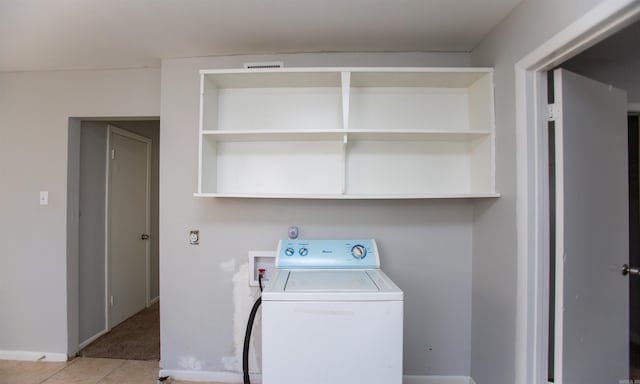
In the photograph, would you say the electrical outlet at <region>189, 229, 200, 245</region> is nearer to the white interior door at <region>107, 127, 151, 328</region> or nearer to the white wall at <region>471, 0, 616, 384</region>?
the white interior door at <region>107, 127, 151, 328</region>

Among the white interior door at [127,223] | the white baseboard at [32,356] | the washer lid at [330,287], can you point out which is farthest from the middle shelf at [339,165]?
the white baseboard at [32,356]

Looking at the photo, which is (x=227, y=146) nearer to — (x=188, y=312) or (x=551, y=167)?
(x=188, y=312)

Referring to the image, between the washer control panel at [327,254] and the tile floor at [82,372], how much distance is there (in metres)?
1.23

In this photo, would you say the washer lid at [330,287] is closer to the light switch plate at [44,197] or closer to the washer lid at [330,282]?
the washer lid at [330,282]

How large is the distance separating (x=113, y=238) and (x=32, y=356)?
1.05 meters

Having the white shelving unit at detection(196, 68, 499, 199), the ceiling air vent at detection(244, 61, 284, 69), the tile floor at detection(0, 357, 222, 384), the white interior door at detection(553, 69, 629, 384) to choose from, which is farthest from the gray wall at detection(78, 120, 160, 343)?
the white interior door at detection(553, 69, 629, 384)

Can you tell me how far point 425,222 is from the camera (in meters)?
2.05

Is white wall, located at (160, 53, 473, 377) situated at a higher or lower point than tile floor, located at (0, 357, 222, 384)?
higher

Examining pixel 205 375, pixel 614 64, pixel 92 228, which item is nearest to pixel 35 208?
pixel 92 228

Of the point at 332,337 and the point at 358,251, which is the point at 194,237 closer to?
the point at 358,251

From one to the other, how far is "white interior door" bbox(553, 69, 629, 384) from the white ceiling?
68 centimetres

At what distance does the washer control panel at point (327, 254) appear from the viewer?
1811mm

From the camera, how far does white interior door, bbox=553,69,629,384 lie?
4.60ft

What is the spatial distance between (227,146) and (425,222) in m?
1.47
